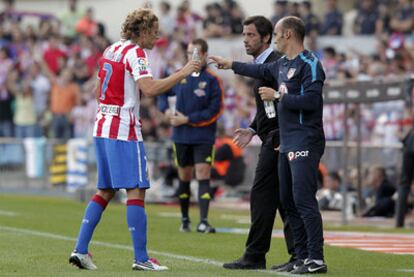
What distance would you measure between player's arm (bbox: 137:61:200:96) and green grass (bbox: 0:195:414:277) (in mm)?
1494

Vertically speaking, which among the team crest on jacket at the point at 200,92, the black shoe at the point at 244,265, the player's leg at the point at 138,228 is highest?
the team crest on jacket at the point at 200,92

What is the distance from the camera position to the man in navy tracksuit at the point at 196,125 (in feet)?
52.2

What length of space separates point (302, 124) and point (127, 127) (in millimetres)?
1478

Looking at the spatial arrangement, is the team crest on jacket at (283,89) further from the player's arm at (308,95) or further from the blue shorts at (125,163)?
the blue shorts at (125,163)

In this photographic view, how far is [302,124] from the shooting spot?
10344 mm

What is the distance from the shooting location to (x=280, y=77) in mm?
10562

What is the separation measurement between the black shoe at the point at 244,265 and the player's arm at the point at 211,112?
5022 millimetres

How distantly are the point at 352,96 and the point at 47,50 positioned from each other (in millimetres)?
12737

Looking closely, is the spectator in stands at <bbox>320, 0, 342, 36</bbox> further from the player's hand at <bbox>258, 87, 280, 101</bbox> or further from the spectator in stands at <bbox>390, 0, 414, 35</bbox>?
the player's hand at <bbox>258, 87, 280, 101</bbox>

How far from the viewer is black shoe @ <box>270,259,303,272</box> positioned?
1058cm

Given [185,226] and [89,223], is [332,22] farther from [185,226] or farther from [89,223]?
[89,223]

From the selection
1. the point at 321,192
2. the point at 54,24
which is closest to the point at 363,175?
the point at 321,192

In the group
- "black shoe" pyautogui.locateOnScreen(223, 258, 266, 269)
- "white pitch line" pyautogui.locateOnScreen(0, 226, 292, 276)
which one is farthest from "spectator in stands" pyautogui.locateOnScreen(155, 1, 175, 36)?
"black shoe" pyautogui.locateOnScreen(223, 258, 266, 269)

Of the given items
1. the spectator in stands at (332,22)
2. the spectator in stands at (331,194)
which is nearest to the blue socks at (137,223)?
the spectator in stands at (331,194)
